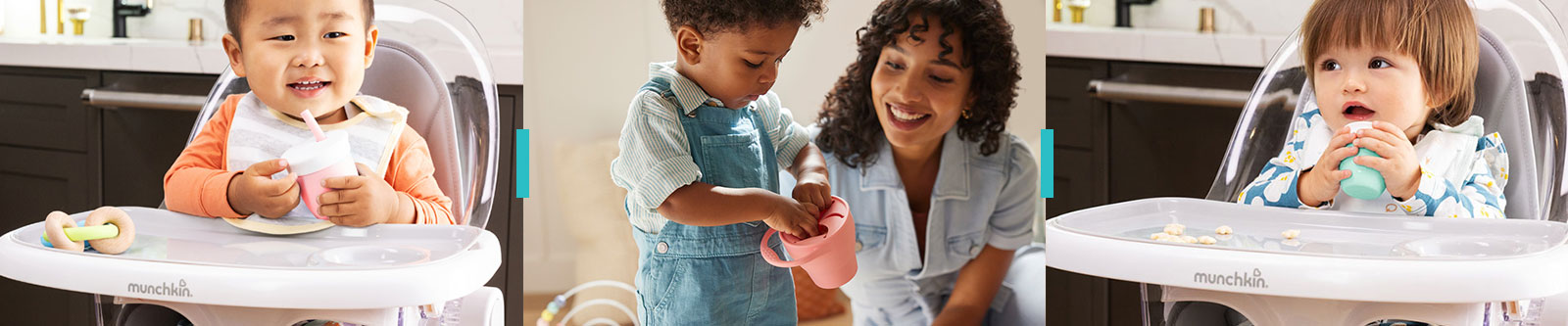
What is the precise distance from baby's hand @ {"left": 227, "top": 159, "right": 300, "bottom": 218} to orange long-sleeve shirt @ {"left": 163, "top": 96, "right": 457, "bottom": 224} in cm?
1

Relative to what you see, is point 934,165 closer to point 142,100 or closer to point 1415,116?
point 1415,116

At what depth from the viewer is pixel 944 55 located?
114 cm

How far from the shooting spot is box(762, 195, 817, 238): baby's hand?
1081mm

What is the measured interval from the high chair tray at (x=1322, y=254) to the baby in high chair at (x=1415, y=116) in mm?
36

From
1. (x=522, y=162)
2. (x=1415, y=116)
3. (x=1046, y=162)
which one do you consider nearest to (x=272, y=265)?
(x=522, y=162)

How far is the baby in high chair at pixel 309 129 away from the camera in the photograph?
120 cm

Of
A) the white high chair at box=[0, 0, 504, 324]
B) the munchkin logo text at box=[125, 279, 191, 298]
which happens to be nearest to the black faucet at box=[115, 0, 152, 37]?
the white high chair at box=[0, 0, 504, 324]

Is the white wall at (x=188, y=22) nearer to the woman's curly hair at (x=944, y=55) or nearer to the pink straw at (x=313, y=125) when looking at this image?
the pink straw at (x=313, y=125)

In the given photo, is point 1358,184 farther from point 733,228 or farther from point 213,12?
point 213,12

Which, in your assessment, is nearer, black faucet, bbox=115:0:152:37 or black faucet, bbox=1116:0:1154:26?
black faucet, bbox=115:0:152:37

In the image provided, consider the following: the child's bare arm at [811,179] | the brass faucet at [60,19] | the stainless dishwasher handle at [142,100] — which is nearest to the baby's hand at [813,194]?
the child's bare arm at [811,179]

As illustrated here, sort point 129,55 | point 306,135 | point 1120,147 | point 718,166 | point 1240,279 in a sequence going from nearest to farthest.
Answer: point 1240,279 → point 718,166 → point 306,135 → point 129,55 → point 1120,147

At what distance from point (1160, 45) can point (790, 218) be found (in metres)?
0.63

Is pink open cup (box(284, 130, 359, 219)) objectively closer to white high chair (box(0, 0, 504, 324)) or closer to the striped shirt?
white high chair (box(0, 0, 504, 324))
